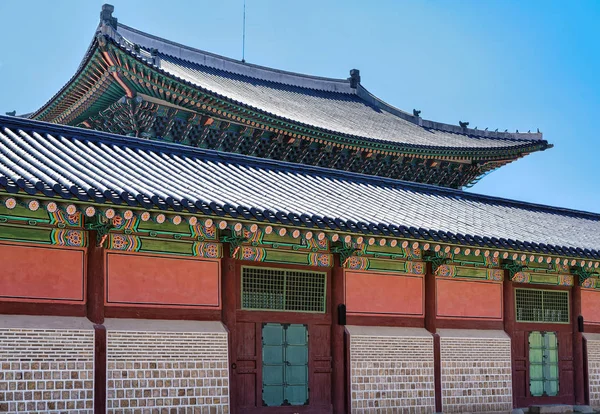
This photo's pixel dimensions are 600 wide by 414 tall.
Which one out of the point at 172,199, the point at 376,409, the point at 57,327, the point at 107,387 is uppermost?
the point at 172,199

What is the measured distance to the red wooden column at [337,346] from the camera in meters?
15.3

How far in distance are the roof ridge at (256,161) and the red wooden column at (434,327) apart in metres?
3.10

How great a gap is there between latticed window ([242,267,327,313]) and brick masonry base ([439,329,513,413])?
3.12 meters

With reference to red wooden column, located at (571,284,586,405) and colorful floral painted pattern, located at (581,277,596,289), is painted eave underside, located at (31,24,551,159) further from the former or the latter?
red wooden column, located at (571,284,586,405)

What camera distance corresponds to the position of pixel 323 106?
3191cm

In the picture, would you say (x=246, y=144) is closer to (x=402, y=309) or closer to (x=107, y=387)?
(x=402, y=309)

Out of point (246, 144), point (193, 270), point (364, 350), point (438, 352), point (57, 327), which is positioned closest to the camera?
point (57, 327)

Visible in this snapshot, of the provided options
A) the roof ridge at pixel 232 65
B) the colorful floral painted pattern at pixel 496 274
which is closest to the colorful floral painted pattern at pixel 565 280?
the colorful floral painted pattern at pixel 496 274

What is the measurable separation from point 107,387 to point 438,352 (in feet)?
22.9

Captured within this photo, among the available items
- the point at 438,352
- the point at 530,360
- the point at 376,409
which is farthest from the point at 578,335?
the point at 376,409

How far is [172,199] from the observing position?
12.2m

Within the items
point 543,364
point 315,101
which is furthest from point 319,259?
point 315,101

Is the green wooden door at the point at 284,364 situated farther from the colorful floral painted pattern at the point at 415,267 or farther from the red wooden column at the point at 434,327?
the red wooden column at the point at 434,327

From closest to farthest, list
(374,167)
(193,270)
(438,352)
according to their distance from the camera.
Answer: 1. (193,270)
2. (438,352)
3. (374,167)
